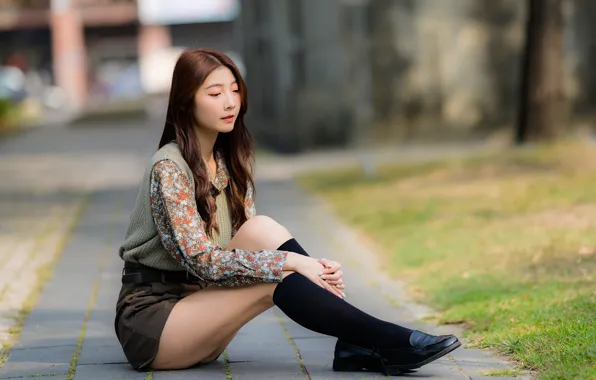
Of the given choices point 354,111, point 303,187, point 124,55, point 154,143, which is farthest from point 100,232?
point 124,55

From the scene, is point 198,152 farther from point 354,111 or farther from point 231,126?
point 354,111

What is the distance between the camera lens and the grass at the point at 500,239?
15.8 feet

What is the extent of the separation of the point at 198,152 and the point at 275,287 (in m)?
0.62

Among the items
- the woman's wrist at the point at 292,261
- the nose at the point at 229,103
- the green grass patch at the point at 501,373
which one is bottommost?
the green grass patch at the point at 501,373

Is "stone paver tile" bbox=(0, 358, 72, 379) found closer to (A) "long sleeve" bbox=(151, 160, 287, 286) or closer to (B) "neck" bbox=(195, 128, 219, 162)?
(A) "long sleeve" bbox=(151, 160, 287, 286)

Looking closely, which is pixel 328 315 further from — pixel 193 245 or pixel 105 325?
pixel 105 325

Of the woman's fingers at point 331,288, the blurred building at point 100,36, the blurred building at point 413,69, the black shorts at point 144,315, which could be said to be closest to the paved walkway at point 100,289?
the black shorts at point 144,315

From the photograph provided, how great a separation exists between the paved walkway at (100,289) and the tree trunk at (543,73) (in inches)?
117

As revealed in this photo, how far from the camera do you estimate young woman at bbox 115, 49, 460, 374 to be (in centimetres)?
413

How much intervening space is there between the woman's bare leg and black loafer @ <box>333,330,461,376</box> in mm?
409

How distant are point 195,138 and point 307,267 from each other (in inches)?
27.7

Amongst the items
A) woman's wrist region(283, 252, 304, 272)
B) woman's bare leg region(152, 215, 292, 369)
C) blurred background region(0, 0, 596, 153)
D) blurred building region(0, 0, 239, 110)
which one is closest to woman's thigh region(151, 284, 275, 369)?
→ woman's bare leg region(152, 215, 292, 369)

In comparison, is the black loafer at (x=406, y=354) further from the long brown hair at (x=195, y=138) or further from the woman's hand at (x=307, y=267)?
Answer: the long brown hair at (x=195, y=138)

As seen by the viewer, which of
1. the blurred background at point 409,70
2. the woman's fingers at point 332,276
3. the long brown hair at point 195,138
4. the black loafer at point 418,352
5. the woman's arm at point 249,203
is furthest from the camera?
the blurred background at point 409,70
